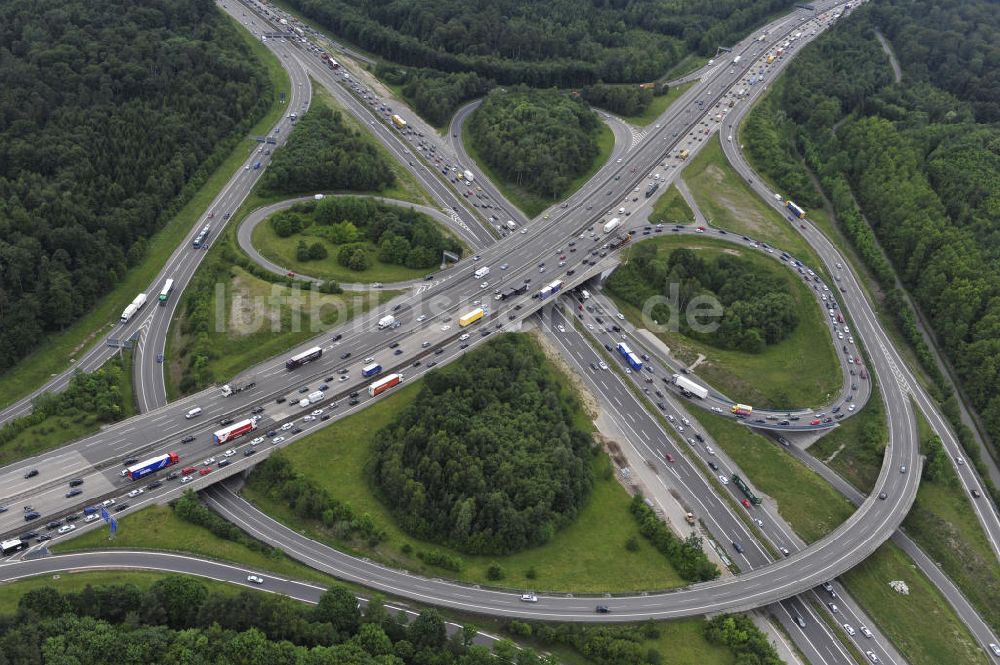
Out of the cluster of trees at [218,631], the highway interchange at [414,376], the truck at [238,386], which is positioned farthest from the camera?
the truck at [238,386]

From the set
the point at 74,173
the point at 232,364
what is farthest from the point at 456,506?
the point at 74,173

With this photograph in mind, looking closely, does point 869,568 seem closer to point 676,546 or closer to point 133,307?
point 676,546

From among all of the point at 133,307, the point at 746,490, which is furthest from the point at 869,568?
the point at 133,307

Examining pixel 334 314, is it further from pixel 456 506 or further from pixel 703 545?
pixel 703 545

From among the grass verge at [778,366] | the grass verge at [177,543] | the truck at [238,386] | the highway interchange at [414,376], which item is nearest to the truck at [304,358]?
the highway interchange at [414,376]

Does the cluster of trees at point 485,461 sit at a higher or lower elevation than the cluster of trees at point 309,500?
higher

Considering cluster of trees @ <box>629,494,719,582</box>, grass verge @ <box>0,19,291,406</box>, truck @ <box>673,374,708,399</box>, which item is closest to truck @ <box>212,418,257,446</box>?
grass verge @ <box>0,19,291,406</box>

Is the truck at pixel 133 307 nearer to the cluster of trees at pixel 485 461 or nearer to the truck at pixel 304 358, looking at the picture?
the truck at pixel 304 358
